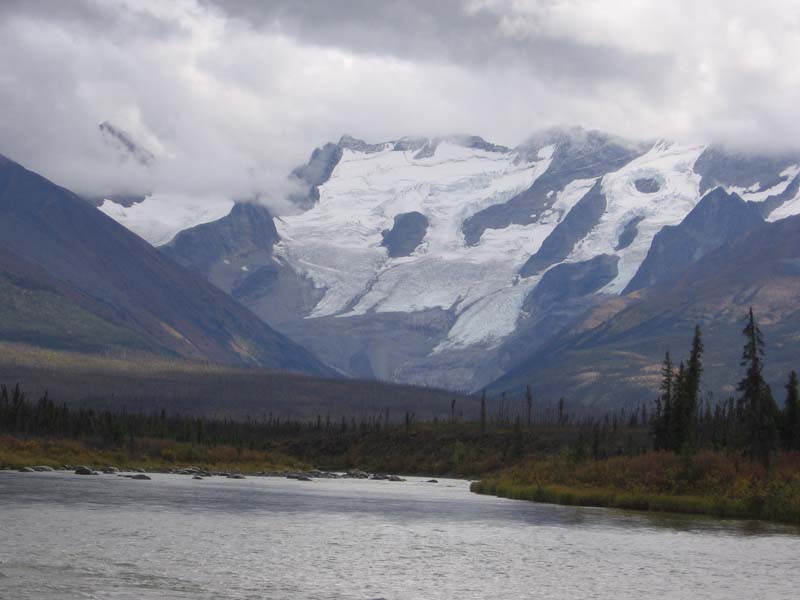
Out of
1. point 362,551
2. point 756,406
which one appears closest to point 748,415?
point 756,406

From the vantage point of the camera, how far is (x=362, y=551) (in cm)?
7238

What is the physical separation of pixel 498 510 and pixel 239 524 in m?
32.0

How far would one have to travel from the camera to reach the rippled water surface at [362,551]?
57.1 metres

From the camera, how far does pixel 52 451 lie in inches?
7402

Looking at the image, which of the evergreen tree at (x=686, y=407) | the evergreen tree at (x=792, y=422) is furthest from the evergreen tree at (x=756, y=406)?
the evergreen tree at (x=792, y=422)

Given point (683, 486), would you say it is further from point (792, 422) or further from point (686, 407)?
point (792, 422)

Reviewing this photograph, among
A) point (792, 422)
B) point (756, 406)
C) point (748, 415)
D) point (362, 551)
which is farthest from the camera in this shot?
point (792, 422)

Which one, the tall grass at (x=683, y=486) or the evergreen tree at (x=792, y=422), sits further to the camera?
the evergreen tree at (x=792, y=422)

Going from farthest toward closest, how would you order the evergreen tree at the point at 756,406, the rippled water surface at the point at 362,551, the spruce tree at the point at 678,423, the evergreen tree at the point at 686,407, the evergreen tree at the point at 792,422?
the evergreen tree at the point at 792,422 < the evergreen tree at the point at 686,407 < the spruce tree at the point at 678,423 < the evergreen tree at the point at 756,406 < the rippled water surface at the point at 362,551

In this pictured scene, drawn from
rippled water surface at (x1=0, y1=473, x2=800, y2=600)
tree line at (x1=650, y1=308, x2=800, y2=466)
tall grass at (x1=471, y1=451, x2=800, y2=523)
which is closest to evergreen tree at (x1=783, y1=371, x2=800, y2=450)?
tree line at (x1=650, y1=308, x2=800, y2=466)

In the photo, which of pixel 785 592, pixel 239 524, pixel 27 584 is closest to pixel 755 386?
pixel 239 524

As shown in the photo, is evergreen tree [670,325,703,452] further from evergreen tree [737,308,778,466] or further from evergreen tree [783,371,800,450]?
evergreen tree [737,308,778,466]

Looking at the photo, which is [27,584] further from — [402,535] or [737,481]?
[737,481]

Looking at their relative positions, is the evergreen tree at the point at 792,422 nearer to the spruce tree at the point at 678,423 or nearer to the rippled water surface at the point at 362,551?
the spruce tree at the point at 678,423
